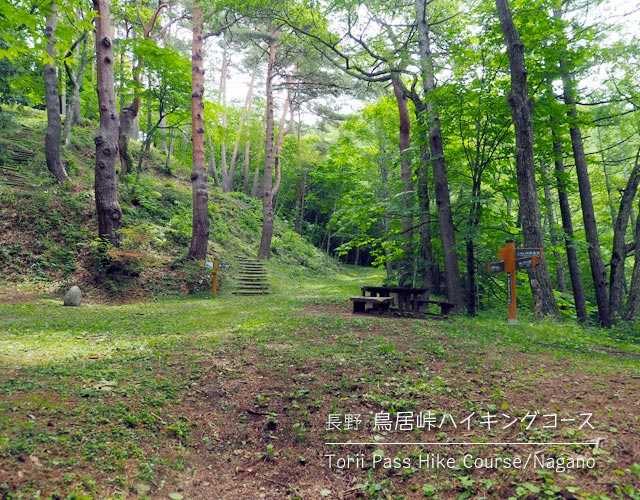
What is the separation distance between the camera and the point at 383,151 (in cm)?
2148

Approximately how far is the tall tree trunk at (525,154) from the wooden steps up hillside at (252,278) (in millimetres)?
8565

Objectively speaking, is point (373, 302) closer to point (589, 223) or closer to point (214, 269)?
point (214, 269)

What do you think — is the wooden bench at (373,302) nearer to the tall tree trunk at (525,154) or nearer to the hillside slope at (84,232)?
the tall tree trunk at (525,154)

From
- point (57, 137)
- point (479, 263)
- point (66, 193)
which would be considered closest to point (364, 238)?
point (479, 263)

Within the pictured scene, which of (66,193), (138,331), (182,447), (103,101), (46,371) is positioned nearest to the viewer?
(182,447)

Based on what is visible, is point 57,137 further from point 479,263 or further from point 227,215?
point 479,263

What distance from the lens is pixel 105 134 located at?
1038 centimetres

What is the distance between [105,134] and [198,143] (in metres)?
2.85

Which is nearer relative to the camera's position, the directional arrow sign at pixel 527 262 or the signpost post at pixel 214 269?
the directional arrow sign at pixel 527 262

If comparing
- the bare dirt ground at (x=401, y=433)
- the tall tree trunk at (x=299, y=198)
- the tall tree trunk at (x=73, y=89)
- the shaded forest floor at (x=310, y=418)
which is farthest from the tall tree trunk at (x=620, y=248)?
the tall tree trunk at (x=299, y=198)

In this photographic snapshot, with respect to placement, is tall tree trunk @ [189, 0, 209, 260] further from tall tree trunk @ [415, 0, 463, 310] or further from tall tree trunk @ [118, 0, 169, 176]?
tall tree trunk @ [415, 0, 463, 310]

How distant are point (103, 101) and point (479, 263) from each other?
10926 mm

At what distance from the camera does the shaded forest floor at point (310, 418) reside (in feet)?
9.02

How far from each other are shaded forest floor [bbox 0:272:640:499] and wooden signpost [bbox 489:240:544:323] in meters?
1.71
